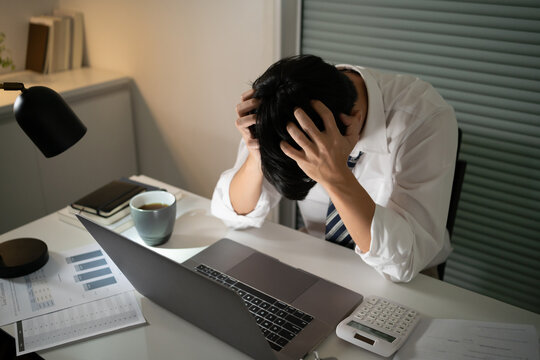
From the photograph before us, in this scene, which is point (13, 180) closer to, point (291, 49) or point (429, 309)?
point (291, 49)

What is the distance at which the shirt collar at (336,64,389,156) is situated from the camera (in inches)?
48.5

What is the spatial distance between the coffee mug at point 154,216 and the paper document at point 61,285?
0.12 meters

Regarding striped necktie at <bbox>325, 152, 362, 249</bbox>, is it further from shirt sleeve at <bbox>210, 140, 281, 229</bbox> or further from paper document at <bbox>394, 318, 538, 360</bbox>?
paper document at <bbox>394, 318, 538, 360</bbox>

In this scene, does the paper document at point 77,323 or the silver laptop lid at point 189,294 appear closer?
the silver laptop lid at point 189,294

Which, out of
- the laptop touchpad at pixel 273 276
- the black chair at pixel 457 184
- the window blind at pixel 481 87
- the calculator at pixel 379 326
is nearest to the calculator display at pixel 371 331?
the calculator at pixel 379 326

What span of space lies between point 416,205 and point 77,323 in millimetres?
819

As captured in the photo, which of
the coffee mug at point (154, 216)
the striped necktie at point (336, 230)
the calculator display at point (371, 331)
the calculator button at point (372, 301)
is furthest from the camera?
the striped necktie at point (336, 230)

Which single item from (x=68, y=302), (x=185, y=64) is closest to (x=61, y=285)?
(x=68, y=302)

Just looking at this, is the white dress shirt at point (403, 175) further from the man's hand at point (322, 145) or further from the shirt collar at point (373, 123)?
the man's hand at point (322, 145)

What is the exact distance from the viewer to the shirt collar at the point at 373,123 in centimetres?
123

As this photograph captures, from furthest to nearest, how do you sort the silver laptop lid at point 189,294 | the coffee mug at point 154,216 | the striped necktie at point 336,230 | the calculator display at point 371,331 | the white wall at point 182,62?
the white wall at point 182,62 → the striped necktie at point 336,230 → the coffee mug at point 154,216 → the calculator display at point 371,331 → the silver laptop lid at point 189,294

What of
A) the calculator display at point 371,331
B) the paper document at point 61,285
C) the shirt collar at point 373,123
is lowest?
the paper document at point 61,285

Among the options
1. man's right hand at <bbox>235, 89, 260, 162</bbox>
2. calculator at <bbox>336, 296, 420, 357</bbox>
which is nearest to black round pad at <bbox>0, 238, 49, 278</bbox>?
man's right hand at <bbox>235, 89, 260, 162</bbox>

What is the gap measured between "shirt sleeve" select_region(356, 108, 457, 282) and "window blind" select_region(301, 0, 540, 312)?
507mm
